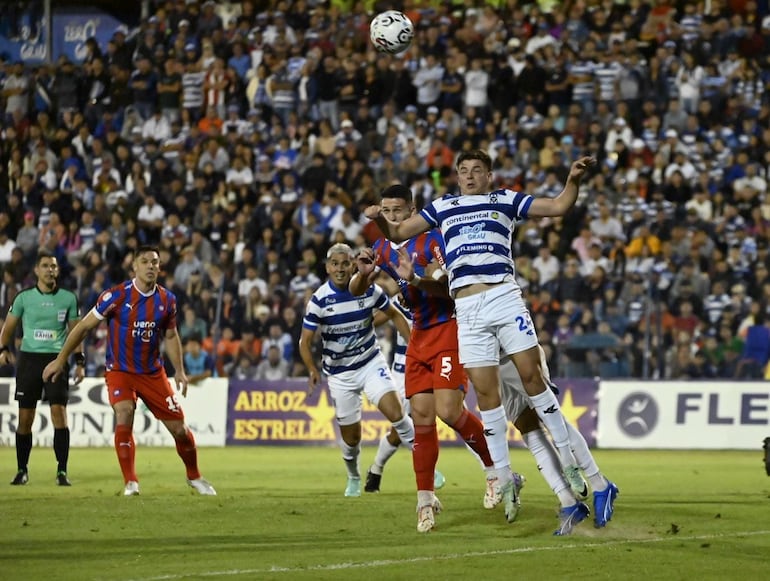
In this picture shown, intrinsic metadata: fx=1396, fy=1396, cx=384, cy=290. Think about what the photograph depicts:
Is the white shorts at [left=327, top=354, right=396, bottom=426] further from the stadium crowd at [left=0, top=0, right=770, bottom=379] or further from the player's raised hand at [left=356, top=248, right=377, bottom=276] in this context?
the stadium crowd at [left=0, top=0, right=770, bottom=379]

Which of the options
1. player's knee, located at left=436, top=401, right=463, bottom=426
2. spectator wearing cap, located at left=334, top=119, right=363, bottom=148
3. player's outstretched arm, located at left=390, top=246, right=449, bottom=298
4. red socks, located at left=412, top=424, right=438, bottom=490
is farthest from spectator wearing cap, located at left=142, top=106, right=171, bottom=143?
red socks, located at left=412, top=424, right=438, bottom=490

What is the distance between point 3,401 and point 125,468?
9.40 metres

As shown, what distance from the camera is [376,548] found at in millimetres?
9117

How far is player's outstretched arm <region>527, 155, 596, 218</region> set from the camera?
9.03m

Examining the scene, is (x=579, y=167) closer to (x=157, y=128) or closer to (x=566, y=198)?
(x=566, y=198)

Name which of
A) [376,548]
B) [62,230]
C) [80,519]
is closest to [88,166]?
[62,230]

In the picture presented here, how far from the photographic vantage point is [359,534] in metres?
9.90

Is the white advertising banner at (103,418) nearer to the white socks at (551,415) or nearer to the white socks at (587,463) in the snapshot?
the white socks at (587,463)

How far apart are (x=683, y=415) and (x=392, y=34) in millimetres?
7606

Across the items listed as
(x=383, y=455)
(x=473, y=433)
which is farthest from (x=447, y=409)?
(x=383, y=455)

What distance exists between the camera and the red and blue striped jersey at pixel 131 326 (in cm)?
1346

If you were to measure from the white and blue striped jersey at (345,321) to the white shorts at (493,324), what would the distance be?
3.58 meters

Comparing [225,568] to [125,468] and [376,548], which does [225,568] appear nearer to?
[376,548]

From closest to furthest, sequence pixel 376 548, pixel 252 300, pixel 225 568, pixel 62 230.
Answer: pixel 225 568, pixel 376 548, pixel 252 300, pixel 62 230
